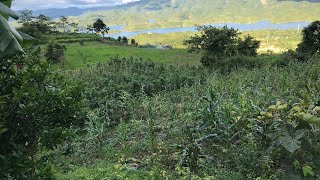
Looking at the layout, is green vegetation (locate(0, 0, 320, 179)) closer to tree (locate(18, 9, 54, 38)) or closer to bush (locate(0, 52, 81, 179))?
bush (locate(0, 52, 81, 179))

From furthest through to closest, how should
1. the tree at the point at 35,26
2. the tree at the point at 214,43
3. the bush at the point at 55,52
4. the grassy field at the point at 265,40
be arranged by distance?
the grassy field at the point at 265,40, the tree at the point at 35,26, the bush at the point at 55,52, the tree at the point at 214,43

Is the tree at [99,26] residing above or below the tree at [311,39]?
above

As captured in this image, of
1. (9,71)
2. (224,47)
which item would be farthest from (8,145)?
(224,47)

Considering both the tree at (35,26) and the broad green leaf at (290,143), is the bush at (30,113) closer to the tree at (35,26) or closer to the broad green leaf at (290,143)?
the broad green leaf at (290,143)

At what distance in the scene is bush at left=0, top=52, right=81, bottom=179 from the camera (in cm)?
251

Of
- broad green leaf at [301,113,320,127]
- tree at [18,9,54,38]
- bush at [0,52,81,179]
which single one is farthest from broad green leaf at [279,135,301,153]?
tree at [18,9,54,38]

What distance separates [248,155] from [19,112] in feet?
8.81

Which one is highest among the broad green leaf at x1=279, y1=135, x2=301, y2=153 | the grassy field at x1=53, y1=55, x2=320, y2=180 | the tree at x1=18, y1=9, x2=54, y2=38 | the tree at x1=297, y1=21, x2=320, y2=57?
the tree at x1=18, y1=9, x2=54, y2=38

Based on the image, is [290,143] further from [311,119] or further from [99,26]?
[99,26]

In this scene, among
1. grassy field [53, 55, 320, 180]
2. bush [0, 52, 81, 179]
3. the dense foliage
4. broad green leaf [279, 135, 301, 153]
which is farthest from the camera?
the dense foliage

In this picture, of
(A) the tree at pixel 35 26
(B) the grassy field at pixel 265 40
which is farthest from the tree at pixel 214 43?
(B) the grassy field at pixel 265 40

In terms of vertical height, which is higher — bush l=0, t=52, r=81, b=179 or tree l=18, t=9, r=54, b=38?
tree l=18, t=9, r=54, b=38

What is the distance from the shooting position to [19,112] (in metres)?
2.64

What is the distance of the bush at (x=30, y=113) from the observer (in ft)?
8.25
